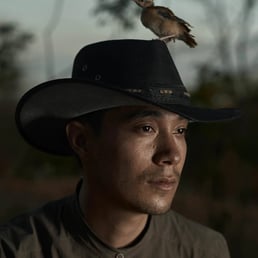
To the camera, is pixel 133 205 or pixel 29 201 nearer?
pixel 133 205

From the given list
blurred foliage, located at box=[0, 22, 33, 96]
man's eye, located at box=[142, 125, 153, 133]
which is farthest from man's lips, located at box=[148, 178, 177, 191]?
blurred foliage, located at box=[0, 22, 33, 96]

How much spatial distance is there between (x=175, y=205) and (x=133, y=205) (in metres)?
6.23

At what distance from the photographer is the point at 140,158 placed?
2795 millimetres

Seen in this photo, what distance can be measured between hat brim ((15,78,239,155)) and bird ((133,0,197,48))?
0.30 meters

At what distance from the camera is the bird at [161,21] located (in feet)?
9.73

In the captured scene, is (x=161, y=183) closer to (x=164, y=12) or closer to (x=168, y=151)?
(x=168, y=151)

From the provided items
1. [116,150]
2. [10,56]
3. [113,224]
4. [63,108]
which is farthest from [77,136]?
[10,56]

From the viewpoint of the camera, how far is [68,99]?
2932 mm

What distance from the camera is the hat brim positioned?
9.24 ft

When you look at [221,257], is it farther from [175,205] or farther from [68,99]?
[175,205]

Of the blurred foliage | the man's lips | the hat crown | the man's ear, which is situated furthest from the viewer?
the blurred foliage

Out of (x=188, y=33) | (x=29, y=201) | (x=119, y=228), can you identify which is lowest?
(x=29, y=201)

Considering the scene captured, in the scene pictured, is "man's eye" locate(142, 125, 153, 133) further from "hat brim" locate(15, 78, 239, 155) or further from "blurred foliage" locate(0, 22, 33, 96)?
"blurred foliage" locate(0, 22, 33, 96)

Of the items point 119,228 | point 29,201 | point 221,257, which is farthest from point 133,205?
point 29,201
